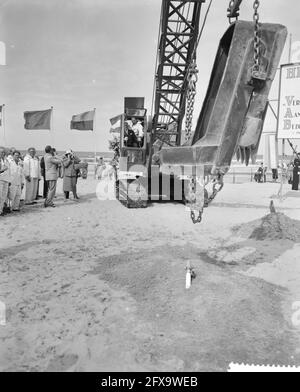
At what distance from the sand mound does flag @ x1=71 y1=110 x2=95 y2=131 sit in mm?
18499

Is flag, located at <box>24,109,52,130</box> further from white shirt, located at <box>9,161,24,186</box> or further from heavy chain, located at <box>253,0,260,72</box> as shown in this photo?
heavy chain, located at <box>253,0,260,72</box>

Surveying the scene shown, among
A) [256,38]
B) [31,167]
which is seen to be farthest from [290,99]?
[31,167]

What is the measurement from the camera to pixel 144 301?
4508 mm

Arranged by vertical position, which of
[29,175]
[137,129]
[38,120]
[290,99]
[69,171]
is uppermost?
[38,120]

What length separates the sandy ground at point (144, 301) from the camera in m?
3.33

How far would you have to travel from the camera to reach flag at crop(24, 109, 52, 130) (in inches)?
856

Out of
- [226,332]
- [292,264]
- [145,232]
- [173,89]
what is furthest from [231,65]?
[173,89]

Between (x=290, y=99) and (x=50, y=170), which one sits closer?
(x=290, y=99)

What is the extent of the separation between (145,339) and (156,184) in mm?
10052

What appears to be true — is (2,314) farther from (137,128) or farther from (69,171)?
(137,128)

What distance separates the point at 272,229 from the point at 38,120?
17.5 meters

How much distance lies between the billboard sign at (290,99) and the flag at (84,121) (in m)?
17.8

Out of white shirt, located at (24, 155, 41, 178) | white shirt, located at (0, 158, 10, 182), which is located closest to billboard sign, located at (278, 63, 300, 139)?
white shirt, located at (0, 158, 10, 182)
